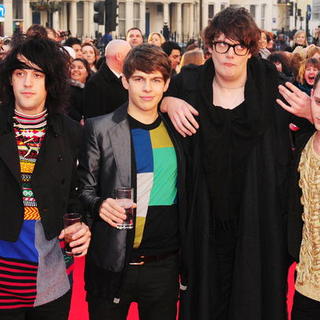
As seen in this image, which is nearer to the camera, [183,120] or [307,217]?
[307,217]

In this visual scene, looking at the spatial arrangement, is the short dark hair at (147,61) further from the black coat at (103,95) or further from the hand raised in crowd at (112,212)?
the black coat at (103,95)

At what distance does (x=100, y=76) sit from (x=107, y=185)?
423 centimetres

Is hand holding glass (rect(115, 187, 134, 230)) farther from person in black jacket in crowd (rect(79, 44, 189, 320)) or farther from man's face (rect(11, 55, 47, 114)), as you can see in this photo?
man's face (rect(11, 55, 47, 114))

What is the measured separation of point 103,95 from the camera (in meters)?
7.07

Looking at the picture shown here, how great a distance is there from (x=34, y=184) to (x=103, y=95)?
4.36 metres

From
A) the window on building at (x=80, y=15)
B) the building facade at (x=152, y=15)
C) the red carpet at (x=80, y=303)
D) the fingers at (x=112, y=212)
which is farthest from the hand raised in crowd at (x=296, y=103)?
the window on building at (x=80, y=15)

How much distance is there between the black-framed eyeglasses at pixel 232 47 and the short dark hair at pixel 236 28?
0.08 feet

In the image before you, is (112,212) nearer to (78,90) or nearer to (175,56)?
(78,90)

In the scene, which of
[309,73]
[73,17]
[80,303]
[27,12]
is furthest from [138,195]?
[73,17]

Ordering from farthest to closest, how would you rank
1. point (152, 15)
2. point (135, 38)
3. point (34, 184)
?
1. point (152, 15)
2. point (135, 38)
3. point (34, 184)

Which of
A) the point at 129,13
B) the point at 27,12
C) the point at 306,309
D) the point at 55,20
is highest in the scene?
the point at 129,13

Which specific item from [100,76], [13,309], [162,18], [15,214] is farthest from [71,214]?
[162,18]

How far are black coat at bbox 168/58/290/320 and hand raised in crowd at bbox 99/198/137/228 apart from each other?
1.72 ft

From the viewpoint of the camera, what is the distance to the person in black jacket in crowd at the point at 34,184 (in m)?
2.78
